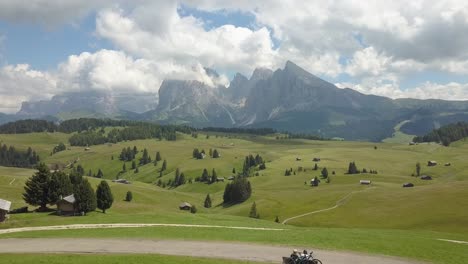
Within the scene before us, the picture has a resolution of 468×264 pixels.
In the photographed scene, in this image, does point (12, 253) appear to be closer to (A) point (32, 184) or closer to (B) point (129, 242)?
(B) point (129, 242)

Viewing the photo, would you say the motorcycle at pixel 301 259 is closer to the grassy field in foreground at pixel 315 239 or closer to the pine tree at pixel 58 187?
the grassy field in foreground at pixel 315 239

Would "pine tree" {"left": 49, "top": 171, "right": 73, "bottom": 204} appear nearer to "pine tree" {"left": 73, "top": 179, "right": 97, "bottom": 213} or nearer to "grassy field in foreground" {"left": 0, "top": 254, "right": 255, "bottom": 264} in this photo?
"pine tree" {"left": 73, "top": 179, "right": 97, "bottom": 213}

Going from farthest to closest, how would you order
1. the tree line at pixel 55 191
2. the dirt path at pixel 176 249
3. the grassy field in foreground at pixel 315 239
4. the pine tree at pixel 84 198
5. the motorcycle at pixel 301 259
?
1. the tree line at pixel 55 191
2. the pine tree at pixel 84 198
3. the grassy field in foreground at pixel 315 239
4. the dirt path at pixel 176 249
5. the motorcycle at pixel 301 259

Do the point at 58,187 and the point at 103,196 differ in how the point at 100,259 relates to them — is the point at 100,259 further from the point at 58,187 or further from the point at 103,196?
the point at 103,196

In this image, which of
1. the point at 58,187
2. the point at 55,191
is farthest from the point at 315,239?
the point at 58,187

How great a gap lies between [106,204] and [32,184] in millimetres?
17065

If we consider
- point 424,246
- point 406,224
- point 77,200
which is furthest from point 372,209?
point 77,200

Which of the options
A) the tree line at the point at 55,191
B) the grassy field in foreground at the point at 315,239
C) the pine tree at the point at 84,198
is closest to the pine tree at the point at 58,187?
the tree line at the point at 55,191

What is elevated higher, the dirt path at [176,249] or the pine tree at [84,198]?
the dirt path at [176,249]

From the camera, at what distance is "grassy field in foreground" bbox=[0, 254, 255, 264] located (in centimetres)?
3791

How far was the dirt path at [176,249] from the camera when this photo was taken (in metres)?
43.8

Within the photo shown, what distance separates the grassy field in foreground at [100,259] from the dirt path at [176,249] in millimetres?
3233

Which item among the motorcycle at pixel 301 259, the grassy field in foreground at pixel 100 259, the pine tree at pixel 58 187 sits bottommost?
the pine tree at pixel 58 187

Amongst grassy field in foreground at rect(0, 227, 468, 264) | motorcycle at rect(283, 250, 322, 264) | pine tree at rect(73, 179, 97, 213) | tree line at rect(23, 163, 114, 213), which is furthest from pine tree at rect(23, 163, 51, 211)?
motorcycle at rect(283, 250, 322, 264)
